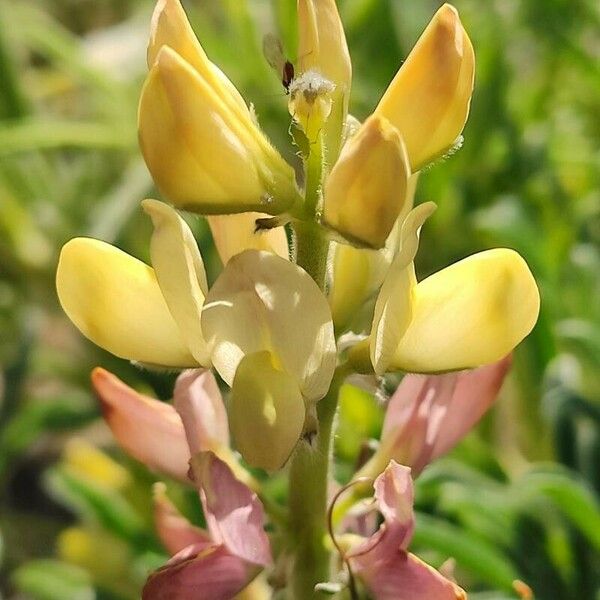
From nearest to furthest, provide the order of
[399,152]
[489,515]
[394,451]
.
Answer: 1. [399,152]
2. [394,451]
3. [489,515]

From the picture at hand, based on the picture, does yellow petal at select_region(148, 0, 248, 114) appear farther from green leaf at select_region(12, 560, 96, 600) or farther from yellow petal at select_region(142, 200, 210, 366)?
green leaf at select_region(12, 560, 96, 600)

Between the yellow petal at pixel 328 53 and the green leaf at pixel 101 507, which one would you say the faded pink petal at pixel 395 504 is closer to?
the yellow petal at pixel 328 53

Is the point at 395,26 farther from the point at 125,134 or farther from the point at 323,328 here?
the point at 323,328

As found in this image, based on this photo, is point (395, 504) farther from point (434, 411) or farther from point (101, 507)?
point (101, 507)


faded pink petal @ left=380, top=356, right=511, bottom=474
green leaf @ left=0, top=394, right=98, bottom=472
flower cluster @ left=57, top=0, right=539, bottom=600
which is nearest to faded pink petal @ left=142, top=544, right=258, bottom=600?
flower cluster @ left=57, top=0, right=539, bottom=600

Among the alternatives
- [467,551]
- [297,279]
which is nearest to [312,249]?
[297,279]

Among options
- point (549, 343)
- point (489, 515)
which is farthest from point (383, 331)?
point (549, 343)
